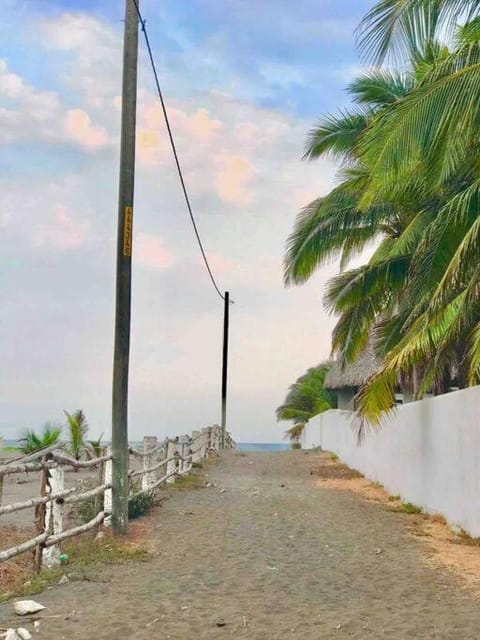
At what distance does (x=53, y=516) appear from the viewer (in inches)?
307

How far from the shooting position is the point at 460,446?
33.4ft

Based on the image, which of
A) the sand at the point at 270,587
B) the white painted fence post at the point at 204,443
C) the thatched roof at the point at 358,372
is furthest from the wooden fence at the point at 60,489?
the thatched roof at the point at 358,372

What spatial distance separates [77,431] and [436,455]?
42.7ft

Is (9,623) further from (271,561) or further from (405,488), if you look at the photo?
(405,488)

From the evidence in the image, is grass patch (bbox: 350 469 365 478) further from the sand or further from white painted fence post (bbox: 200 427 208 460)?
the sand

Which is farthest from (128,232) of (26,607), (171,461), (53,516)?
(171,461)

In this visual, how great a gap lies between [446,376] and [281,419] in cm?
2677

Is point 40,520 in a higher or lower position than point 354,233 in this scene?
lower

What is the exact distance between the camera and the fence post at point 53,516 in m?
7.66

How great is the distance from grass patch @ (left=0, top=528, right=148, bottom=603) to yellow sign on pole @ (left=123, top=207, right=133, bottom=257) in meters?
3.44

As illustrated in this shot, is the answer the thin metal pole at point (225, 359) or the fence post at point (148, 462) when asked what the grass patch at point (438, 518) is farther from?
the thin metal pole at point (225, 359)

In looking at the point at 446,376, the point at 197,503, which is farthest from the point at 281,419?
the point at 197,503

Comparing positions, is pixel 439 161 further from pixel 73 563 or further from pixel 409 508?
pixel 73 563

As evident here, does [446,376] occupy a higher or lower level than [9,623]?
higher
